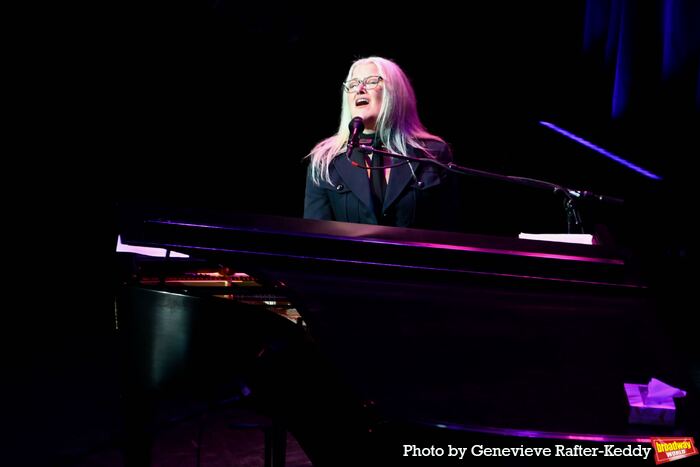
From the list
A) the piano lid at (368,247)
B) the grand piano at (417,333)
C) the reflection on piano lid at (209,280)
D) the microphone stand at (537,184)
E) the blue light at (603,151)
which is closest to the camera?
the grand piano at (417,333)

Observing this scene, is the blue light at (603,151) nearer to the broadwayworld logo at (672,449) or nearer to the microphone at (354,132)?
the microphone at (354,132)

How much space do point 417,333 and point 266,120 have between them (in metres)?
4.29

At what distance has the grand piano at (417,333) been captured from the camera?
3.61 ft

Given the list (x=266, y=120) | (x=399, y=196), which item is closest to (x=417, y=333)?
(x=399, y=196)

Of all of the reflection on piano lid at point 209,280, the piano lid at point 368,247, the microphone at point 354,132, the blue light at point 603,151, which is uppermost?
the blue light at point 603,151

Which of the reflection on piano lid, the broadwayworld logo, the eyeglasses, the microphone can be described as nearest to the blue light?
the eyeglasses

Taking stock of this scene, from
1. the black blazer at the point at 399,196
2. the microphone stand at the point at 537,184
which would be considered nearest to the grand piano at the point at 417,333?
the microphone stand at the point at 537,184

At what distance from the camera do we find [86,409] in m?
3.80

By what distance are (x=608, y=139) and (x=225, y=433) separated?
141 inches

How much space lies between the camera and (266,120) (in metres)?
5.23

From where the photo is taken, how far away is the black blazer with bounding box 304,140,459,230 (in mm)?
2574

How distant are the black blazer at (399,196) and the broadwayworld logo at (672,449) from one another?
1.65 metres

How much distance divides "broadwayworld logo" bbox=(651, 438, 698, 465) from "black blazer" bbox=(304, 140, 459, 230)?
165 cm

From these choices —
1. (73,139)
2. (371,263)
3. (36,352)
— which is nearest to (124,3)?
(73,139)
